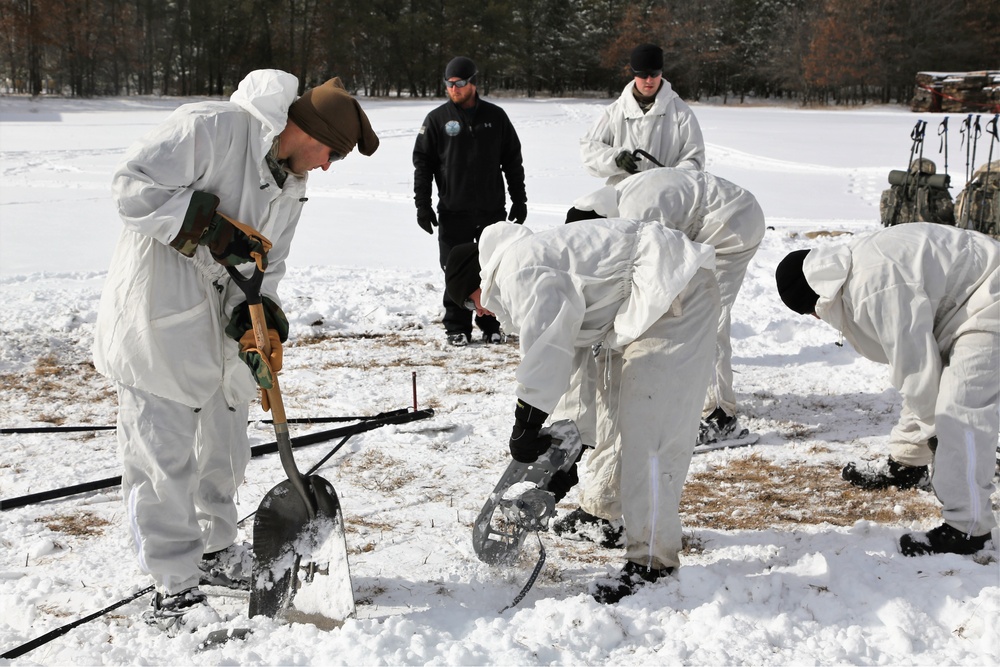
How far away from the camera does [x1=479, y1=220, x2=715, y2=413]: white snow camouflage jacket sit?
2746mm

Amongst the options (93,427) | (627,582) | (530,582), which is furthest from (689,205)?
(93,427)

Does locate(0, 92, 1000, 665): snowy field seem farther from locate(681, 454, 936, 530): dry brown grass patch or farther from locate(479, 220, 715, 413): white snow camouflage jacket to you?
locate(479, 220, 715, 413): white snow camouflage jacket

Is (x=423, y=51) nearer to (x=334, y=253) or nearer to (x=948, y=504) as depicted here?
(x=334, y=253)

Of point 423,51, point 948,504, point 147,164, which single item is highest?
point 423,51

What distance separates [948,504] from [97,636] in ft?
9.45

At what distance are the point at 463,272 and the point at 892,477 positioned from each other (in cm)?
227

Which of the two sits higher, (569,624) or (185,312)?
(185,312)

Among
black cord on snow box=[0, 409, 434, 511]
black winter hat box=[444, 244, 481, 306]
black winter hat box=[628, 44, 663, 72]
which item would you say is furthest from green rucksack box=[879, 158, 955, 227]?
black winter hat box=[444, 244, 481, 306]

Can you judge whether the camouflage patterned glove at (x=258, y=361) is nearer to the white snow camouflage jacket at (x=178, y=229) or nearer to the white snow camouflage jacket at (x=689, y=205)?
the white snow camouflage jacket at (x=178, y=229)

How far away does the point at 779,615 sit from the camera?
2.80m

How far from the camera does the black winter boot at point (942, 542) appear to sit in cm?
319

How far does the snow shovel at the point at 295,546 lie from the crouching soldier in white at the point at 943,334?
194 cm

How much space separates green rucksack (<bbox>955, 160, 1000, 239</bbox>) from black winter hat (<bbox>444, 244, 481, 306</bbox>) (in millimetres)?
7252

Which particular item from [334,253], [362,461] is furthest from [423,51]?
[362,461]
